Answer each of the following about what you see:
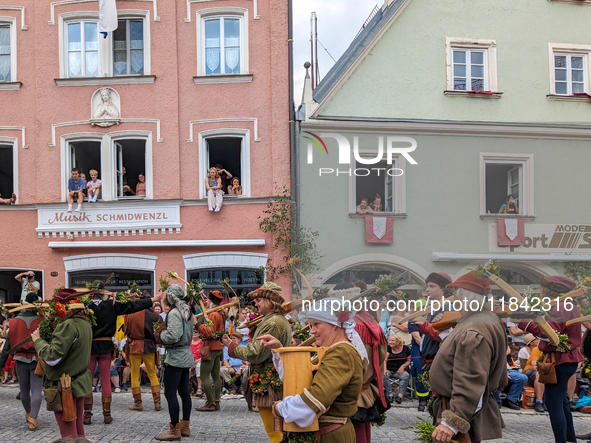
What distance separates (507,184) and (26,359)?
589cm

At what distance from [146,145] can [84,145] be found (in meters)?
1.38

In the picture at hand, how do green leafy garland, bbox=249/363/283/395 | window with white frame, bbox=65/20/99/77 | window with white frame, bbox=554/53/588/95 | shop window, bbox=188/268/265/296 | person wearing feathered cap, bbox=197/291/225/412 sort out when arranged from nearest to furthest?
green leafy garland, bbox=249/363/283/395 < window with white frame, bbox=554/53/588/95 < person wearing feathered cap, bbox=197/291/225/412 < shop window, bbox=188/268/265/296 < window with white frame, bbox=65/20/99/77

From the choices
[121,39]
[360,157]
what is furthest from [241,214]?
[360,157]

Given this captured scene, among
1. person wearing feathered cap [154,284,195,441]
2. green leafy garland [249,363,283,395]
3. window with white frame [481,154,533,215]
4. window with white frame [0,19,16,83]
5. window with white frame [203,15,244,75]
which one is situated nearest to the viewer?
window with white frame [481,154,533,215]

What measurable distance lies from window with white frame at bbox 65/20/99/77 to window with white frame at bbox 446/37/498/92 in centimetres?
878

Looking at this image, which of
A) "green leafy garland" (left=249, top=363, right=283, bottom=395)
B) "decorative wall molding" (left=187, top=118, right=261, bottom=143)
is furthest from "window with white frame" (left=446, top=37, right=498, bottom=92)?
"decorative wall molding" (left=187, top=118, right=261, bottom=143)

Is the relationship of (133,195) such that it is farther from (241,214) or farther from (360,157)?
(360,157)

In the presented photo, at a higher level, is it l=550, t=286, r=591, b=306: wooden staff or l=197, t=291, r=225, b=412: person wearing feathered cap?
l=550, t=286, r=591, b=306: wooden staff

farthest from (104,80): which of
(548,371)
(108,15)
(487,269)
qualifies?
Answer: (487,269)

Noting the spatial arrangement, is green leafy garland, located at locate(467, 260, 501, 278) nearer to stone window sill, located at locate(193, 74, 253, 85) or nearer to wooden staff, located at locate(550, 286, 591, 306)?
wooden staff, located at locate(550, 286, 591, 306)

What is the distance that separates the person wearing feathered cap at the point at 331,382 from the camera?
327 centimetres

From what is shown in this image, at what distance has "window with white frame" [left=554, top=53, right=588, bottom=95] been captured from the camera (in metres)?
5.48

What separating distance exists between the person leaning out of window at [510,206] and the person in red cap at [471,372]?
932mm

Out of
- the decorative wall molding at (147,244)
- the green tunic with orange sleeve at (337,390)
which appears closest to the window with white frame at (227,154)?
the decorative wall molding at (147,244)
